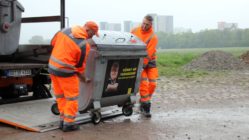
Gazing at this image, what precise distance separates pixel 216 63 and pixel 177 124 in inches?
598

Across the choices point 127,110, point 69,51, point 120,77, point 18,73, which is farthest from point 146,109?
point 18,73

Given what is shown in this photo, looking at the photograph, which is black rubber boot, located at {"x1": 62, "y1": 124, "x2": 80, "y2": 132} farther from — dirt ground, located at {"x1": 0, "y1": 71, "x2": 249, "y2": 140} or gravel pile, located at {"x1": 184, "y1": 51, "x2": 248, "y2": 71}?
gravel pile, located at {"x1": 184, "y1": 51, "x2": 248, "y2": 71}

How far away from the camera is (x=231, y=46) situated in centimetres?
6350

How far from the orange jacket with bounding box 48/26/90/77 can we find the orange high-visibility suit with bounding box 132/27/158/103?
5.03ft

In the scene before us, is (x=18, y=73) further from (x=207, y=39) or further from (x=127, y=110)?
(x=207, y=39)

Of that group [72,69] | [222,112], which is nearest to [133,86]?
[72,69]

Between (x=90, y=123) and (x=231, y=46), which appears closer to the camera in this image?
(x=90, y=123)

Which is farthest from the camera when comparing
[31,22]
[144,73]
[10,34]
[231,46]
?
[231,46]

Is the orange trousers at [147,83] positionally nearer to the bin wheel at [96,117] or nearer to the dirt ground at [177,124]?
the dirt ground at [177,124]

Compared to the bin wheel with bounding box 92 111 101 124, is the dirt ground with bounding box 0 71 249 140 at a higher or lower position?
lower

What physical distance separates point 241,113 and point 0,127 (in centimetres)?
426

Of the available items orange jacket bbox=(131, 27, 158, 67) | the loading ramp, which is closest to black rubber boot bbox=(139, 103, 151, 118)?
the loading ramp

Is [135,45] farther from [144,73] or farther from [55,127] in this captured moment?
[55,127]

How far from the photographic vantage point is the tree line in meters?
60.8
